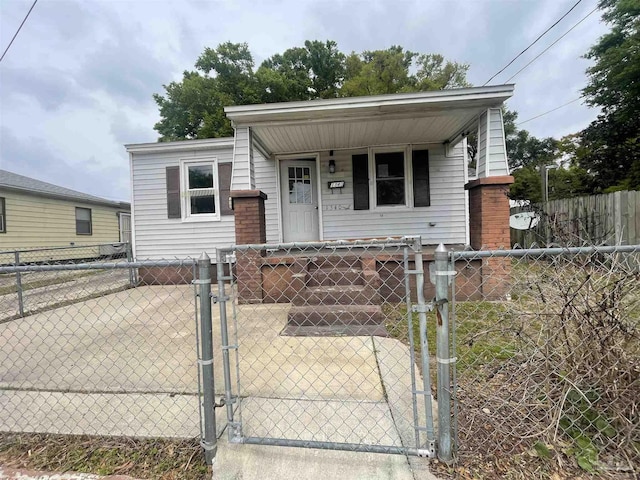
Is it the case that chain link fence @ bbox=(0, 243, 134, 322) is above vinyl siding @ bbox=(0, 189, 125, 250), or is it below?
below

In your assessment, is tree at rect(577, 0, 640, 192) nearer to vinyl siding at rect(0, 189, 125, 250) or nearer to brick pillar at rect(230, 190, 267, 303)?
brick pillar at rect(230, 190, 267, 303)

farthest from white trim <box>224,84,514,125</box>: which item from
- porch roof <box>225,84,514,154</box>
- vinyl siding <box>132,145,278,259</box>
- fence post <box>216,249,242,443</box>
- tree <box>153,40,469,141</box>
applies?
tree <box>153,40,469,141</box>

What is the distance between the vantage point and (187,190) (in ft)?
25.6

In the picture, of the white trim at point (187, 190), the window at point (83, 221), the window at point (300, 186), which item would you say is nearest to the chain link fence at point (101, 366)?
the white trim at point (187, 190)

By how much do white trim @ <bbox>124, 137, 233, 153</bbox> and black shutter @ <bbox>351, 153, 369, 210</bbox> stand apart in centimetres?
322

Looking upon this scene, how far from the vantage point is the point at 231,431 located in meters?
1.73

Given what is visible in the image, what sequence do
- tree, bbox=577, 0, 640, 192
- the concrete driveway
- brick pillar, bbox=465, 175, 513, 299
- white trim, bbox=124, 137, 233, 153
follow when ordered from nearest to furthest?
the concrete driveway → brick pillar, bbox=465, 175, 513, 299 → white trim, bbox=124, 137, 233, 153 → tree, bbox=577, 0, 640, 192

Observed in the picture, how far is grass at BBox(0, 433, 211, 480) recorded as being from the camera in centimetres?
165

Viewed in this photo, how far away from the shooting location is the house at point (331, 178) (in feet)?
16.2

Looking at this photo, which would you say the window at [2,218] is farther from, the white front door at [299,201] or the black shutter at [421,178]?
the black shutter at [421,178]

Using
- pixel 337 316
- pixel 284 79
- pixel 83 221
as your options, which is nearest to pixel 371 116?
pixel 337 316

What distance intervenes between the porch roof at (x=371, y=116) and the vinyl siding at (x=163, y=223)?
101 inches

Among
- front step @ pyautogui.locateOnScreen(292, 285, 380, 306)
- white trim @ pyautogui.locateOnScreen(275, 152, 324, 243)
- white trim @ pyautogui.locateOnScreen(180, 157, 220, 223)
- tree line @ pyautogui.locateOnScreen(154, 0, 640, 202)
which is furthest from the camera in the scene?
tree line @ pyautogui.locateOnScreen(154, 0, 640, 202)

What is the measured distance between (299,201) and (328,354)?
4889 millimetres
